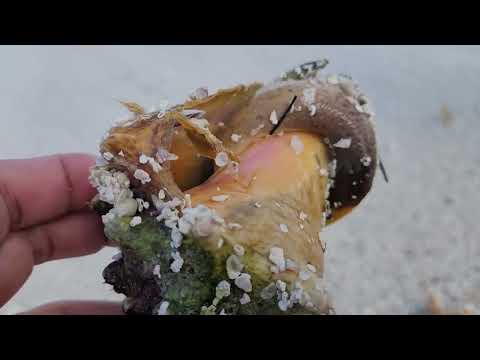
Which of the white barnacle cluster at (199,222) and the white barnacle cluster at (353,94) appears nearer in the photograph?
the white barnacle cluster at (199,222)

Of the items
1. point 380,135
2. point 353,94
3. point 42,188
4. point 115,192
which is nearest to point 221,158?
point 115,192

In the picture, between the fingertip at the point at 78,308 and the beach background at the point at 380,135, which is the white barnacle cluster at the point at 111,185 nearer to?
the fingertip at the point at 78,308

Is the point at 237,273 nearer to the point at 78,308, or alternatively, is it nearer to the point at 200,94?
the point at 200,94

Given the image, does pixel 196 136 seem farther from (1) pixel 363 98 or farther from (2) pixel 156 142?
(1) pixel 363 98

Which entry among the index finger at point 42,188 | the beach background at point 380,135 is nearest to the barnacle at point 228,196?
the index finger at point 42,188

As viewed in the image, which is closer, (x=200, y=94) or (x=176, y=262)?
(x=176, y=262)

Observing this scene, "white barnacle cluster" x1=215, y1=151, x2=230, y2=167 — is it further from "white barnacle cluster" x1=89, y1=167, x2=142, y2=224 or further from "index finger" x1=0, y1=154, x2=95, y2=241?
"index finger" x1=0, y1=154, x2=95, y2=241

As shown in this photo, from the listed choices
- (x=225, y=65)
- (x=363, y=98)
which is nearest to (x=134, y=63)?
Result: (x=225, y=65)
